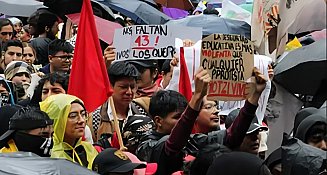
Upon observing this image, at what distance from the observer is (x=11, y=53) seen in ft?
36.2

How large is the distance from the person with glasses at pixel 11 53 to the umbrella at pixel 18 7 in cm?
273

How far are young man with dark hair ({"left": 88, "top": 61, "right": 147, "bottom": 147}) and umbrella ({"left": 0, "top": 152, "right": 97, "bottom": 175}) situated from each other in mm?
2670

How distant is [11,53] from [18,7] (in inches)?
123

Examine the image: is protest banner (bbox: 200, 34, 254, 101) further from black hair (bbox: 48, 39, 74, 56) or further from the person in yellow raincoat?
black hair (bbox: 48, 39, 74, 56)

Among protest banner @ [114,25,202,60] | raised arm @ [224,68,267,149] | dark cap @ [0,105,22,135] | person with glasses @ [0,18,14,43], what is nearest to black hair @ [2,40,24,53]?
person with glasses @ [0,18,14,43]

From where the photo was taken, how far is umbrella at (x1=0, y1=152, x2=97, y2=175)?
5059 mm

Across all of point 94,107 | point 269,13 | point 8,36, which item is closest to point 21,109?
point 94,107

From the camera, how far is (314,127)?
614 centimetres

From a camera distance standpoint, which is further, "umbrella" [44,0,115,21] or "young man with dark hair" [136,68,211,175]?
"umbrella" [44,0,115,21]

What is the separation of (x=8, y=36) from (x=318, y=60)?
6.82m

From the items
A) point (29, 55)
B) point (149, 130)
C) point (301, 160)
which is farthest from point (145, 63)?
point (301, 160)

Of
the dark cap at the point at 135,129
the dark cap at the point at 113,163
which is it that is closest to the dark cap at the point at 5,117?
the dark cap at the point at 135,129

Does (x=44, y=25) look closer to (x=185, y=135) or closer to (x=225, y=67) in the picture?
(x=225, y=67)

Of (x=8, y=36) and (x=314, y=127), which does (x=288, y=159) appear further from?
(x=8, y=36)
